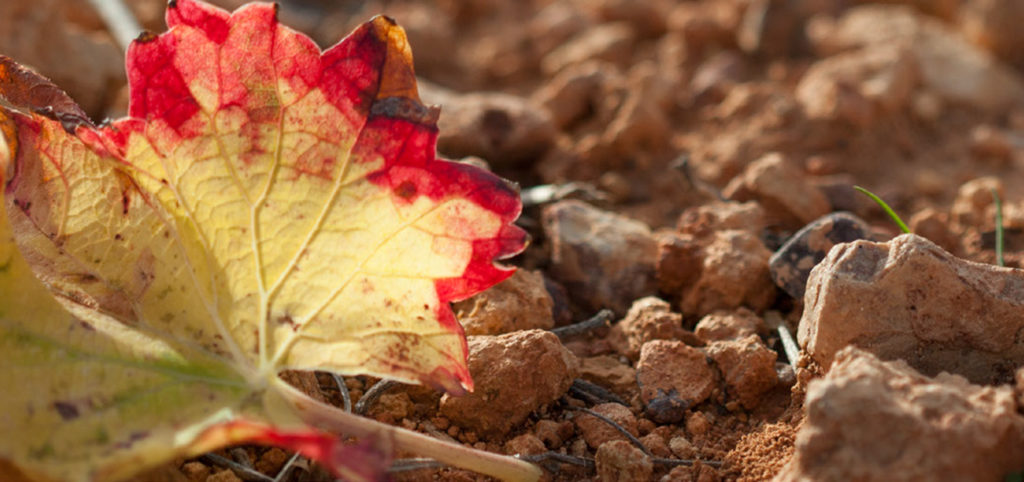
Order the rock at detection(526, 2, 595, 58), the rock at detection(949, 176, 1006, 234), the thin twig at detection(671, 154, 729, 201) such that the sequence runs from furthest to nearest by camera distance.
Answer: the rock at detection(526, 2, 595, 58), the thin twig at detection(671, 154, 729, 201), the rock at detection(949, 176, 1006, 234)

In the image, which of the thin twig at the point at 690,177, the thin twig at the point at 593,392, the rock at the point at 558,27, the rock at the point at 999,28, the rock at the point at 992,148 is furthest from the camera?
the rock at the point at 558,27

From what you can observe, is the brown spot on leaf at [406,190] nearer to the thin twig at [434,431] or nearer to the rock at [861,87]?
the thin twig at [434,431]

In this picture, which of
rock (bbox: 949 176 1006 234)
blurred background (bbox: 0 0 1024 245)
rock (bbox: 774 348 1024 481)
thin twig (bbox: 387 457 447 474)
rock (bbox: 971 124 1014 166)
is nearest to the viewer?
rock (bbox: 774 348 1024 481)

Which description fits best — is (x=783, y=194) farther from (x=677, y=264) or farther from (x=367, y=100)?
(x=367, y=100)

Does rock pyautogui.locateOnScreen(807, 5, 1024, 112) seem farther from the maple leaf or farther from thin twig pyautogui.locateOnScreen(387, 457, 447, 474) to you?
thin twig pyautogui.locateOnScreen(387, 457, 447, 474)

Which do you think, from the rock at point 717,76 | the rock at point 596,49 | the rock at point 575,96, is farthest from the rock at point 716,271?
the rock at point 596,49

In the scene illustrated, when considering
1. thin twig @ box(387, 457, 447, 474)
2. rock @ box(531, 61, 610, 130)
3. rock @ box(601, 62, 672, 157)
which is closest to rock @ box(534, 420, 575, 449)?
thin twig @ box(387, 457, 447, 474)

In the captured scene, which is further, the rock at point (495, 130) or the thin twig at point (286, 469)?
the rock at point (495, 130)
